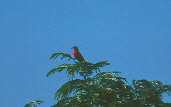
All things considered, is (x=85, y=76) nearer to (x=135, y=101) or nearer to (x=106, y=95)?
(x=106, y=95)

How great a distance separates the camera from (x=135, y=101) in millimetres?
2178

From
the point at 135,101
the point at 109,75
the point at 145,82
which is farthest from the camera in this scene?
the point at 109,75

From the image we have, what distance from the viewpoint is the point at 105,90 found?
7.20 ft

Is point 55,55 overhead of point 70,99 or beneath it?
overhead

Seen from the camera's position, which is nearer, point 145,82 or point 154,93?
point 154,93

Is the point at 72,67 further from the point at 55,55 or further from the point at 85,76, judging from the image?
the point at 55,55

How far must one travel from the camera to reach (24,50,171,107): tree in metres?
2.06

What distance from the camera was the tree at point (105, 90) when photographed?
6.75 ft

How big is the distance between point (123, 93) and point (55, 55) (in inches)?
41.6

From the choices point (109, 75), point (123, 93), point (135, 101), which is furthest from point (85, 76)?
point (135, 101)

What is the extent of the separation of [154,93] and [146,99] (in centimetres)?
11

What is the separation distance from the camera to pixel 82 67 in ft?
8.55

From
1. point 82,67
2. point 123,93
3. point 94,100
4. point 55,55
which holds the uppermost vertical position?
point 55,55

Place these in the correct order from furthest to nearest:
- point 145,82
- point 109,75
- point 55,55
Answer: point 55,55, point 109,75, point 145,82
